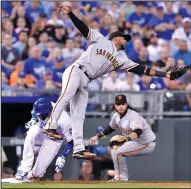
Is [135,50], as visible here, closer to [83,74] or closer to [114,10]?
[114,10]

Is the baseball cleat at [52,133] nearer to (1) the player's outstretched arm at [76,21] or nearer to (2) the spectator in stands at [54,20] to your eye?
(1) the player's outstretched arm at [76,21]

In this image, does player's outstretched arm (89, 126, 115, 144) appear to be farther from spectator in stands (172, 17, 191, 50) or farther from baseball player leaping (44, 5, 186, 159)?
spectator in stands (172, 17, 191, 50)

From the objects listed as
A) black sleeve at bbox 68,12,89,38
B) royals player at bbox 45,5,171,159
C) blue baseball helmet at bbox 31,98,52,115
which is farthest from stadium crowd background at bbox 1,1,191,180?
black sleeve at bbox 68,12,89,38

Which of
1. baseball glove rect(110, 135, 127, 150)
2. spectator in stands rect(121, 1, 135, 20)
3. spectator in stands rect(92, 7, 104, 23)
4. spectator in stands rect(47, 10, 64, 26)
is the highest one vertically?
spectator in stands rect(121, 1, 135, 20)

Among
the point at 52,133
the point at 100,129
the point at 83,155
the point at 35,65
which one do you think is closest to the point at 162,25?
the point at 35,65

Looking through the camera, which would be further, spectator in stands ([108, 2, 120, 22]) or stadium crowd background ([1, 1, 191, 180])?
spectator in stands ([108, 2, 120, 22])

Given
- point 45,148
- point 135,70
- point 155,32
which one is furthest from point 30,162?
point 155,32

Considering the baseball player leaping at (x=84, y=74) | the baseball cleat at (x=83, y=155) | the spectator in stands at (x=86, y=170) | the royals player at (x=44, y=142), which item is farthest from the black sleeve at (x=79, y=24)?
the spectator in stands at (x=86, y=170)
